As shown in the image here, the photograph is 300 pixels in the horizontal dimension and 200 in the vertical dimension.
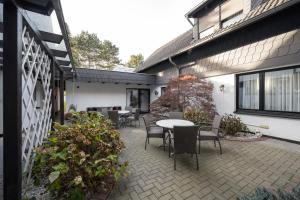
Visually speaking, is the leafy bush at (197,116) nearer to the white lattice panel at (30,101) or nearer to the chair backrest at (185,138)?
the chair backrest at (185,138)

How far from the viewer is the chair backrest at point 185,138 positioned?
10.1 ft

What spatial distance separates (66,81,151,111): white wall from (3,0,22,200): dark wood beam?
9.41 m

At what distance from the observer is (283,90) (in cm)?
511

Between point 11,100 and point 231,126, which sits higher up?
point 11,100

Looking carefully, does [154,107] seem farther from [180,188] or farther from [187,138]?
[180,188]

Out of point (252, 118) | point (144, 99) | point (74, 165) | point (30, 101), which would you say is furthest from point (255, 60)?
point (144, 99)

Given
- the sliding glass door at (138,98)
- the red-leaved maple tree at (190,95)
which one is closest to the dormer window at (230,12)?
the red-leaved maple tree at (190,95)

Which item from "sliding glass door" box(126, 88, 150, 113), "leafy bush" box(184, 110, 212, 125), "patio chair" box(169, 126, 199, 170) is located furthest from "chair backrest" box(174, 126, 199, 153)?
"sliding glass door" box(126, 88, 150, 113)

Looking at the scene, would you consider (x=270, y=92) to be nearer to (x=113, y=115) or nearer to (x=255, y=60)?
(x=255, y=60)

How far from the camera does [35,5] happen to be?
1.74 meters

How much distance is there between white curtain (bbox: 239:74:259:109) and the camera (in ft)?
19.2

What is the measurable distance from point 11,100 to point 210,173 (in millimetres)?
3393

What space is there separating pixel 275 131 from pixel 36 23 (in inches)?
280

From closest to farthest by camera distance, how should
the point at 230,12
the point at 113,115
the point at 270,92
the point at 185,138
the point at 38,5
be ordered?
1. the point at 38,5
2. the point at 185,138
3. the point at 270,92
4. the point at 113,115
5. the point at 230,12
